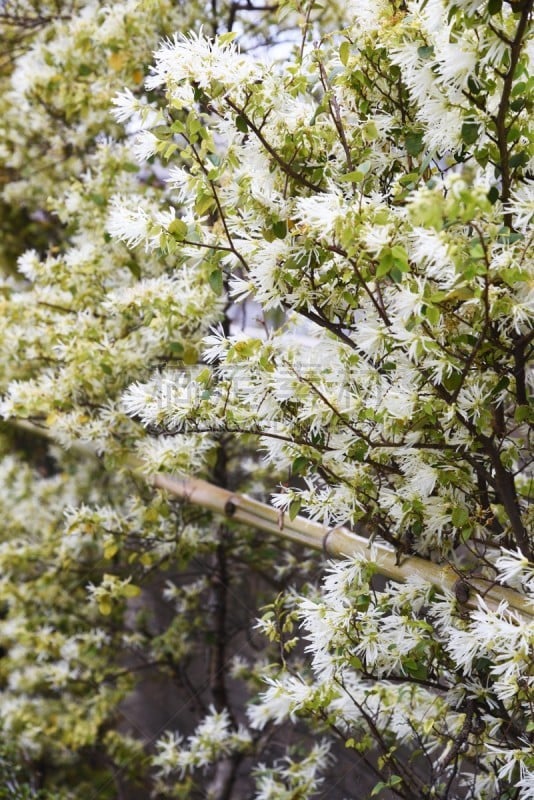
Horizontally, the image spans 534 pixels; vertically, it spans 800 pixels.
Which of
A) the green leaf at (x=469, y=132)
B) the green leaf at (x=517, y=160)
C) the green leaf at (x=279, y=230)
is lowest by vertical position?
the green leaf at (x=279, y=230)

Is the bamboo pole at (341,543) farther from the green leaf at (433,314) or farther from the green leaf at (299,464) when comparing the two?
the green leaf at (433,314)

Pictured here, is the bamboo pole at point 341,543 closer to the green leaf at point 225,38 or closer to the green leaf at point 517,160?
the green leaf at point 517,160

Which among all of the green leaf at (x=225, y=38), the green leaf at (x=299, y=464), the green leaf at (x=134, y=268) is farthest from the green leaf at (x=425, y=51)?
the green leaf at (x=134, y=268)

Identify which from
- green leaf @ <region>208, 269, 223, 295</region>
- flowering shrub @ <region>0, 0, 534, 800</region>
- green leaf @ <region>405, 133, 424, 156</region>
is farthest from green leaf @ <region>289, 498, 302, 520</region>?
green leaf @ <region>405, 133, 424, 156</region>

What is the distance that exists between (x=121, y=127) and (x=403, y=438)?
1993mm

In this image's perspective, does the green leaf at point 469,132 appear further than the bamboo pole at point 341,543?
No

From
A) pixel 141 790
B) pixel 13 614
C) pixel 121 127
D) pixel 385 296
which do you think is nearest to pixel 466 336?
pixel 385 296

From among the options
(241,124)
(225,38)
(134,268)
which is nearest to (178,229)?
(241,124)

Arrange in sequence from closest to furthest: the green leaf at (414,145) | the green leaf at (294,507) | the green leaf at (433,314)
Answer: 1. the green leaf at (433,314)
2. the green leaf at (414,145)
3. the green leaf at (294,507)

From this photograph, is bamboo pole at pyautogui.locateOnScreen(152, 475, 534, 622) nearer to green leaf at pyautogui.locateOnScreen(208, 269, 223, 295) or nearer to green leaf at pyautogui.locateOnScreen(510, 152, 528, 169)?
green leaf at pyautogui.locateOnScreen(208, 269, 223, 295)

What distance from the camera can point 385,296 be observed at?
4.86ft

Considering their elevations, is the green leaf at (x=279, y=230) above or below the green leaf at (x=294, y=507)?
above

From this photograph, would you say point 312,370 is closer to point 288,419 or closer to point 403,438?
point 288,419

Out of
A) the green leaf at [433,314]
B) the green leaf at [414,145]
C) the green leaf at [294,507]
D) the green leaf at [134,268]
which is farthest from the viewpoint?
the green leaf at [134,268]
